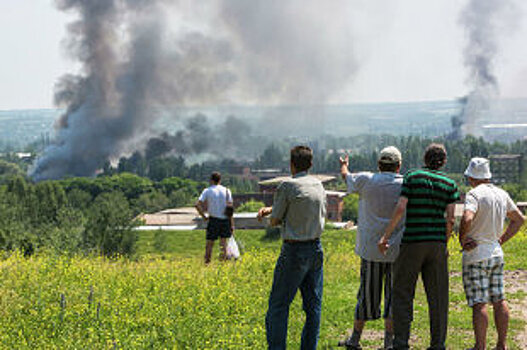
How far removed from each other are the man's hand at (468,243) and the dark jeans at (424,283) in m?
0.46

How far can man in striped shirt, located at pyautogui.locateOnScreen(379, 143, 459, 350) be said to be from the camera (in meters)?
6.09

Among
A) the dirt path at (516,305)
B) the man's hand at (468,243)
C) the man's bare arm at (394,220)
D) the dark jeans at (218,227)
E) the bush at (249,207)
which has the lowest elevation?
the bush at (249,207)

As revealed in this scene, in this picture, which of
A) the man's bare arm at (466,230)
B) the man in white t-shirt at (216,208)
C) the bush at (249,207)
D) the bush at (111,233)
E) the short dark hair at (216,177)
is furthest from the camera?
the bush at (249,207)

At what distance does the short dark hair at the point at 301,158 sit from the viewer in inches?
242

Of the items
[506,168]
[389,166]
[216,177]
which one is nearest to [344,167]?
[389,166]

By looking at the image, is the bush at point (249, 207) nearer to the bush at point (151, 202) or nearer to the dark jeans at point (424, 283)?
the bush at point (151, 202)

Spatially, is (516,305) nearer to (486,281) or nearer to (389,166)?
(486,281)

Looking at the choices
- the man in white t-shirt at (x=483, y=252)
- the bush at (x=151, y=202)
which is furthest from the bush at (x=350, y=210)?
the man in white t-shirt at (x=483, y=252)

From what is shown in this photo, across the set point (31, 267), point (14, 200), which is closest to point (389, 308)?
point (31, 267)

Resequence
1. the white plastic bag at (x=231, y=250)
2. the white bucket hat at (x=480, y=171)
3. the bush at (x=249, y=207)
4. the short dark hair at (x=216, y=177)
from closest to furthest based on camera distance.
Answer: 1. the white bucket hat at (x=480, y=171)
2. the short dark hair at (x=216, y=177)
3. the white plastic bag at (x=231, y=250)
4. the bush at (x=249, y=207)

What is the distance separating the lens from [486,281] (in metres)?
6.46

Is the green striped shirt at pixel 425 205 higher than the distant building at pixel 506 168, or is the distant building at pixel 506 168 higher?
the green striped shirt at pixel 425 205

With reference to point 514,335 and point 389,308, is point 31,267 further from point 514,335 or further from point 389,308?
point 514,335

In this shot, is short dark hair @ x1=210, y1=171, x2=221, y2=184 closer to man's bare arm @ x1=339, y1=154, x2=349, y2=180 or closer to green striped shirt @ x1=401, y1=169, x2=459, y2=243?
man's bare arm @ x1=339, y1=154, x2=349, y2=180
